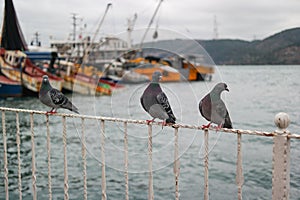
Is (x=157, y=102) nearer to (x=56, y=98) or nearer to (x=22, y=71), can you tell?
(x=56, y=98)

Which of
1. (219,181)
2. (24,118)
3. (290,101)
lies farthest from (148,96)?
(290,101)

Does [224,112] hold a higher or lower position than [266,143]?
higher

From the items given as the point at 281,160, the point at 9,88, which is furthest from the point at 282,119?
the point at 9,88

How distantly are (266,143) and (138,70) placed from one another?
828 centimetres

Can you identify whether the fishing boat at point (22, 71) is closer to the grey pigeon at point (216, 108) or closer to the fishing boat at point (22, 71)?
the fishing boat at point (22, 71)

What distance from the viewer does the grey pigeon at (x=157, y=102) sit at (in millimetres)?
2047

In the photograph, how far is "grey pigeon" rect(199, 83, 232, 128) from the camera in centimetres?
195

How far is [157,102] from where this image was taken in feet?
6.73

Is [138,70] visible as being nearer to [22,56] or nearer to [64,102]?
[64,102]

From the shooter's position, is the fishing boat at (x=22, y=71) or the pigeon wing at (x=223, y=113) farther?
the fishing boat at (x=22, y=71)

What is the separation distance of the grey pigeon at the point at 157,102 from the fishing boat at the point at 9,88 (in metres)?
25.5

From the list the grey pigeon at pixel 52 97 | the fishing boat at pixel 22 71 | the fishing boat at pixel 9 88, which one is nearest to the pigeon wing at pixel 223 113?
the grey pigeon at pixel 52 97

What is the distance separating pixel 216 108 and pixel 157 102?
0.34 metres

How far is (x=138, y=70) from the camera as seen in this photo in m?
4.35
